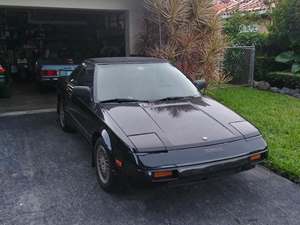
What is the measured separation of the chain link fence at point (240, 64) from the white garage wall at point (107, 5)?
3.08 m

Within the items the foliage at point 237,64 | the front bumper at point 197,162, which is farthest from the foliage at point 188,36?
the front bumper at point 197,162

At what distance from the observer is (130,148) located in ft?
11.4

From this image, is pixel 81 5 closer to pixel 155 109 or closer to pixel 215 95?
pixel 215 95

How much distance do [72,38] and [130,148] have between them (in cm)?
1345

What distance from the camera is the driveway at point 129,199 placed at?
3469mm

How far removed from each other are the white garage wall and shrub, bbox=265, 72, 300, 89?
4.46 metres

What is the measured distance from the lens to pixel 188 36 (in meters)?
9.03

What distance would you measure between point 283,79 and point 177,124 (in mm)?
7636

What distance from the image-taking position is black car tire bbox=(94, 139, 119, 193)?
3.81m

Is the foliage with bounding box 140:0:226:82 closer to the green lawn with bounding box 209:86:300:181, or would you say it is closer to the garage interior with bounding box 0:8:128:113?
the green lawn with bounding box 209:86:300:181

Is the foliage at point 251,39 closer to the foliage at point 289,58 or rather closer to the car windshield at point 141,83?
the foliage at point 289,58

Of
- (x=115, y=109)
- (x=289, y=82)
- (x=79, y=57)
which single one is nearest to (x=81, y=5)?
(x=79, y=57)

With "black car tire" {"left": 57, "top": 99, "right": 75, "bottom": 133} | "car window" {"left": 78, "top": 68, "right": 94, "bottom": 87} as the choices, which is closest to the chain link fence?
"black car tire" {"left": 57, "top": 99, "right": 75, "bottom": 133}

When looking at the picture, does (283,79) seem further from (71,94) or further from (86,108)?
(86,108)
